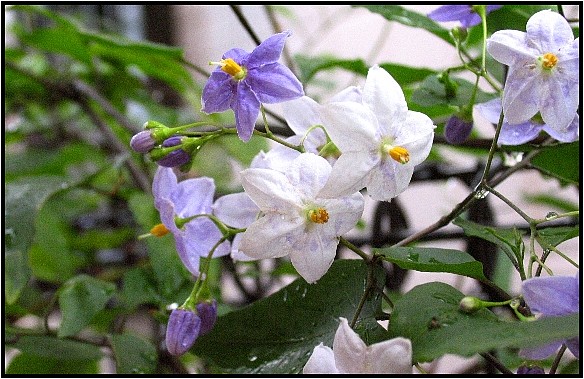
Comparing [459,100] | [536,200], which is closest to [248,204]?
[459,100]

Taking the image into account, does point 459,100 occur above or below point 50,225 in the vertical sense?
above

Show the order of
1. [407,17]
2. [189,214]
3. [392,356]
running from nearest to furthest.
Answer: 1. [392,356]
2. [189,214]
3. [407,17]

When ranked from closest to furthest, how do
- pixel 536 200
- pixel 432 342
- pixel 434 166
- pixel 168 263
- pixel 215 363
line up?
pixel 432 342 < pixel 215 363 < pixel 168 263 < pixel 434 166 < pixel 536 200

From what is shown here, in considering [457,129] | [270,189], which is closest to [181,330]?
[270,189]

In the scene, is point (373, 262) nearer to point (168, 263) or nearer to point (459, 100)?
point (459, 100)

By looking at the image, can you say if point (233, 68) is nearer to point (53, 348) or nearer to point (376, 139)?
point (376, 139)
